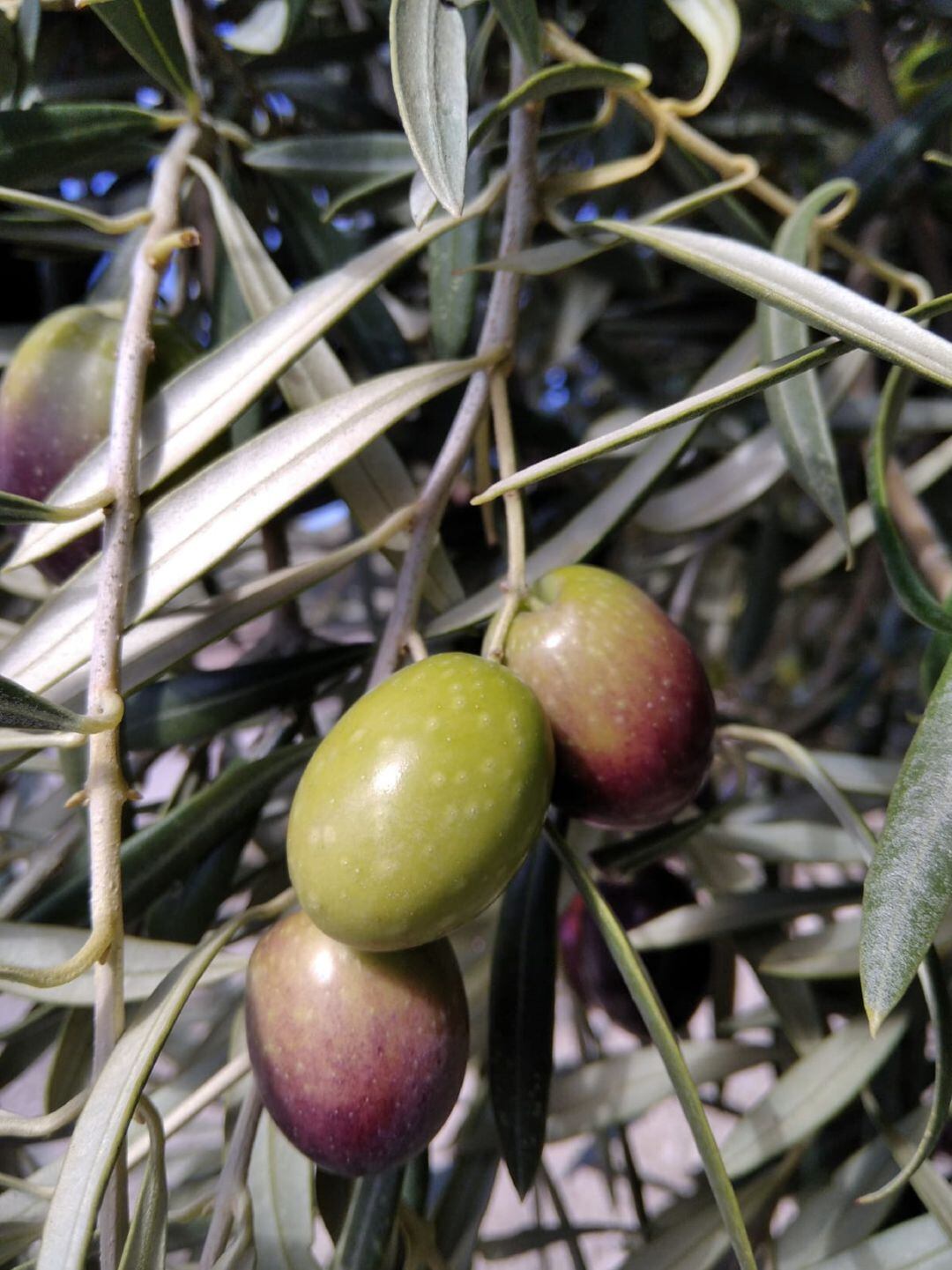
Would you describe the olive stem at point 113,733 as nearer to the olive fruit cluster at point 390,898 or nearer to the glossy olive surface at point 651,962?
the olive fruit cluster at point 390,898

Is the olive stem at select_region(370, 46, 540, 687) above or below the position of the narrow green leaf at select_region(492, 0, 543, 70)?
below

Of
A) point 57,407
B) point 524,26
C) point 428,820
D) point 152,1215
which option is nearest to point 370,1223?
point 152,1215

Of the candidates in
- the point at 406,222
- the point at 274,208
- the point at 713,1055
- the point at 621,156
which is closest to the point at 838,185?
the point at 621,156

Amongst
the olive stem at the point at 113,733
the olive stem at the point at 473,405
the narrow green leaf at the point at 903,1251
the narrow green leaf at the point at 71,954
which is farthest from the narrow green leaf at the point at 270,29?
the narrow green leaf at the point at 903,1251

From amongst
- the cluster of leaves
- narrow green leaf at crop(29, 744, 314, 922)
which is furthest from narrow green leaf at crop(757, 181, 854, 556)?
narrow green leaf at crop(29, 744, 314, 922)

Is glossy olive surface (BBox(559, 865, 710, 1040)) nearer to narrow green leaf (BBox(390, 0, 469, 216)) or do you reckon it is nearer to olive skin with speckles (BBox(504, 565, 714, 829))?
olive skin with speckles (BBox(504, 565, 714, 829))

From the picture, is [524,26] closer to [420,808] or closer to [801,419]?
[801,419]

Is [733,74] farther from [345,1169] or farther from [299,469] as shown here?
[345,1169]
